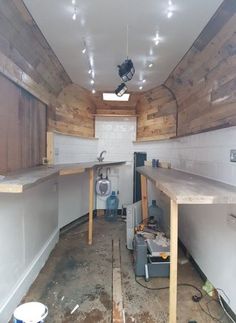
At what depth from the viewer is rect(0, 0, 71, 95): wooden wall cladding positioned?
1.88 meters

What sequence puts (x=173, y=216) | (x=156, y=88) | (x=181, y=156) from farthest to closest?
(x=156, y=88) < (x=181, y=156) < (x=173, y=216)

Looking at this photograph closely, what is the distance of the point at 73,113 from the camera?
4285 mm

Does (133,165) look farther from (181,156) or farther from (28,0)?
(28,0)

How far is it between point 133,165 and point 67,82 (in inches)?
90.5

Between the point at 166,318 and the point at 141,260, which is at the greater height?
the point at 141,260

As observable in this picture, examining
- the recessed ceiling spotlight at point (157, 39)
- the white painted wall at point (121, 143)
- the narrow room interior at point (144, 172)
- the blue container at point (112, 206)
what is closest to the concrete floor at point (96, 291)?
the narrow room interior at point (144, 172)

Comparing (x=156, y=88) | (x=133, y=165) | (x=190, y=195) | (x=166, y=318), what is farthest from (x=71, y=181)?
A: (x=190, y=195)

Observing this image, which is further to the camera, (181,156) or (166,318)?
(181,156)

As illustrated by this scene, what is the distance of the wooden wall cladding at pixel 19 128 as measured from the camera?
2.13 meters

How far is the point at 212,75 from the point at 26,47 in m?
1.86

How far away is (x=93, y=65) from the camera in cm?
325

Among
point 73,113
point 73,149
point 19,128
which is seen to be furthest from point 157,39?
point 73,149

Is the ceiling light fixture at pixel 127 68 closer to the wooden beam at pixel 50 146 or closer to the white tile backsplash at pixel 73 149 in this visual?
the wooden beam at pixel 50 146

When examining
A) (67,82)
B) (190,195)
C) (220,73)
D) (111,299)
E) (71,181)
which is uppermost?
(67,82)
